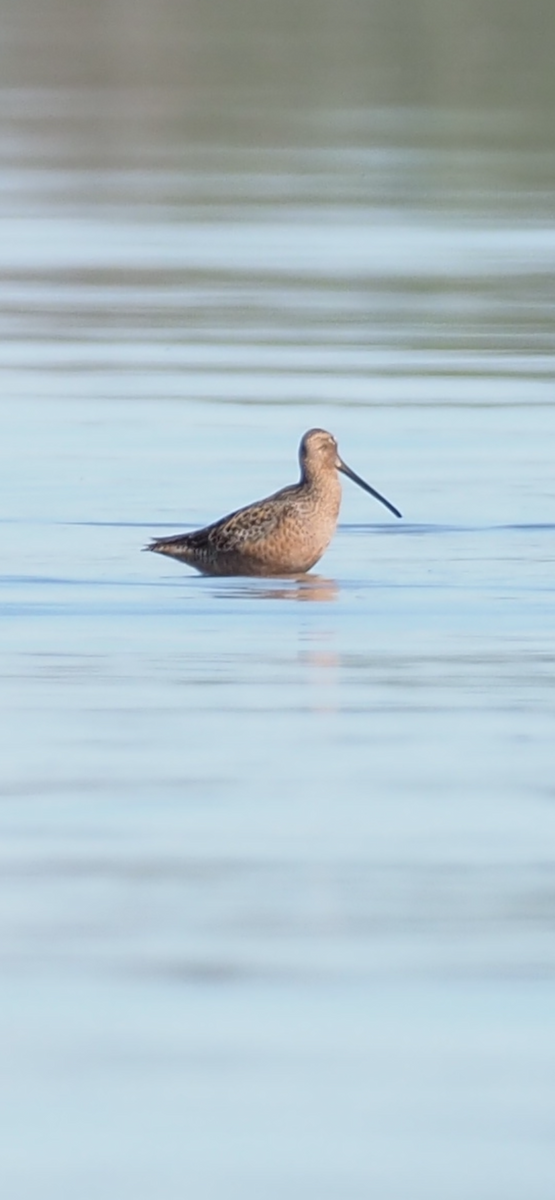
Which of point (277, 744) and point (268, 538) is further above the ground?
point (268, 538)

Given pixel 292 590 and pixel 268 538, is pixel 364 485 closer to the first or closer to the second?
pixel 268 538

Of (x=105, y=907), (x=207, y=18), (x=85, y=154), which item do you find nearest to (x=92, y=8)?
(x=207, y=18)

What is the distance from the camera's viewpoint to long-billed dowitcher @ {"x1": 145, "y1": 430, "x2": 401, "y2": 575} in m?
12.5

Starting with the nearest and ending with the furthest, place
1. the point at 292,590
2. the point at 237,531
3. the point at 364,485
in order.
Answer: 1. the point at 292,590
2. the point at 237,531
3. the point at 364,485

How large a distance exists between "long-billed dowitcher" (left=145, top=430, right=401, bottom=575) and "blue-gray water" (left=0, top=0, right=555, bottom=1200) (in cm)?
10

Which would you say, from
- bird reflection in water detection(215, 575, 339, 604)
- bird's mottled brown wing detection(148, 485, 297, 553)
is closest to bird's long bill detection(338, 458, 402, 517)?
bird's mottled brown wing detection(148, 485, 297, 553)

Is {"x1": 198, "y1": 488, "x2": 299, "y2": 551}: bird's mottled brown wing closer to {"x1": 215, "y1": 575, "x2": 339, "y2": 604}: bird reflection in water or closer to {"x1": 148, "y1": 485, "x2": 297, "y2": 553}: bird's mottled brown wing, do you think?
{"x1": 148, "y1": 485, "x2": 297, "y2": 553}: bird's mottled brown wing

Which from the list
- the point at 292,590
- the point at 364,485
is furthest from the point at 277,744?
the point at 364,485

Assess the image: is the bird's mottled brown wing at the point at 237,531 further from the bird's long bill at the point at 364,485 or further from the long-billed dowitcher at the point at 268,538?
the bird's long bill at the point at 364,485

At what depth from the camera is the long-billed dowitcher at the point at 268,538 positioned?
494 inches

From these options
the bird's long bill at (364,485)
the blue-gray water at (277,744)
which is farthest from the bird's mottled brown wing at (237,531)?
the bird's long bill at (364,485)

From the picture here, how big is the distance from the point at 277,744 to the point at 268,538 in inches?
150

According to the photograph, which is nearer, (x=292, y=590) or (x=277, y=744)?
(x=277, y=744)

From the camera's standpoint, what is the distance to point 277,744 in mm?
8938
